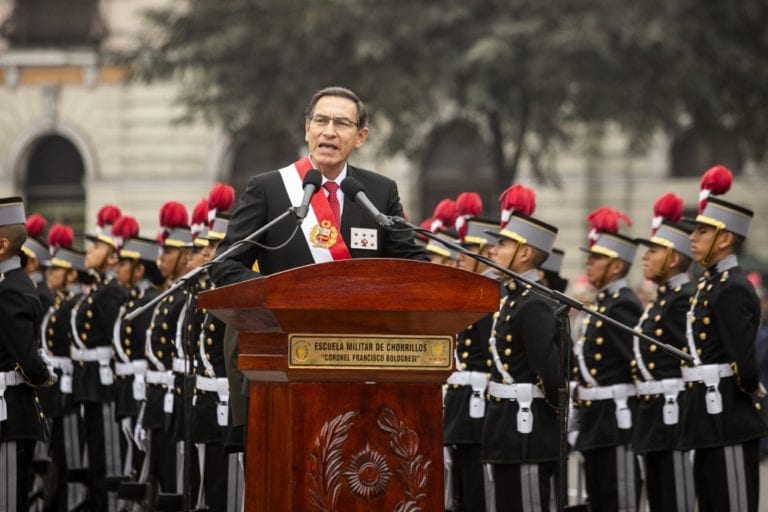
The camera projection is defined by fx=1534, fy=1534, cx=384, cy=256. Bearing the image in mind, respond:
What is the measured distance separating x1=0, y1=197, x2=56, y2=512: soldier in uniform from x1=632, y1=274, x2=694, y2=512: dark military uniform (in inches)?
131

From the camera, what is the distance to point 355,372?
5133 millimetres

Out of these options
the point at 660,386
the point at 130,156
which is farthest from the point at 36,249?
the point at 130,156

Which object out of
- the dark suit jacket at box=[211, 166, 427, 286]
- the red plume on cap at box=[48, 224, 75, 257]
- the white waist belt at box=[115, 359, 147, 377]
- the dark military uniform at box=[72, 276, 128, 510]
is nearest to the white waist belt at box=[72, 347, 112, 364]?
the dark military uniform at box=[72, 276, 128, 510]

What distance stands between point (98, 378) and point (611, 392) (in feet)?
13.2

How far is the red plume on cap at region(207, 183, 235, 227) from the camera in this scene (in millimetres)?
9352

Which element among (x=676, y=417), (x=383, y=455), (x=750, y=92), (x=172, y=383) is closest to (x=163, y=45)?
(x=750, y=92)

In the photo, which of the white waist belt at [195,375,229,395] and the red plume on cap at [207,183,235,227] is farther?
the red plume on cap at [207,183,235,227]

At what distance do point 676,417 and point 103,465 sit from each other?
15.1ft

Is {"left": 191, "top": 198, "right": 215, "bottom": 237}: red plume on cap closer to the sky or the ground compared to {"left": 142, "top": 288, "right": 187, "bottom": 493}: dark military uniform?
closer to the sky

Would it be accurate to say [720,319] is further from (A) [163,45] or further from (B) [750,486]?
(A) [163,45]

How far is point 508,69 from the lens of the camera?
69.8 feet

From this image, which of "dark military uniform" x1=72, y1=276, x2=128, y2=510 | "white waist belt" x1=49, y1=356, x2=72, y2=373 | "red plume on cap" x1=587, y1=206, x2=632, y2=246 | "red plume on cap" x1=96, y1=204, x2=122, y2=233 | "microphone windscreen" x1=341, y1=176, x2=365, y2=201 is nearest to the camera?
"microphone windscreen" x1=341, y1=176, x2=365, y2=201

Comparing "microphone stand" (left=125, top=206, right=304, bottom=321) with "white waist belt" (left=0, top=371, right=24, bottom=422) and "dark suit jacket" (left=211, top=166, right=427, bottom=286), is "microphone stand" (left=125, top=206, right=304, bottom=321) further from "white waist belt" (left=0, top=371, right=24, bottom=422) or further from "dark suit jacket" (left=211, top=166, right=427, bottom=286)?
"white waist belt" (left=0, top=371, right=24, bottom=422)

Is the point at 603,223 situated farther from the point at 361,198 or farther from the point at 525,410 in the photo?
the point at 361,198
